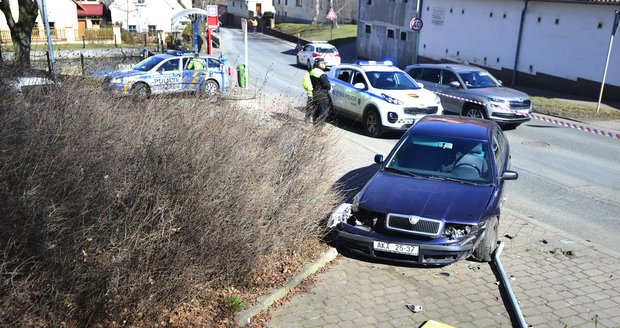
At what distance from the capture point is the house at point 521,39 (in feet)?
70.2

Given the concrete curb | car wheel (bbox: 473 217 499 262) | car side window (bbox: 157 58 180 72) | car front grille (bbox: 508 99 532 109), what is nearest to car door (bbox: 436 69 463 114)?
car front grille (bbox: 508 99 532 109)

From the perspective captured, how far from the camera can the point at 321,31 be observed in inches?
2189

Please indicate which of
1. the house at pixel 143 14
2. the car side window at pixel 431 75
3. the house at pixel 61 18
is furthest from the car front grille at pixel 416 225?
the house at pixel 143 14

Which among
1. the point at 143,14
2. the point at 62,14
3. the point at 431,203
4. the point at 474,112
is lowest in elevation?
the point at 474,112

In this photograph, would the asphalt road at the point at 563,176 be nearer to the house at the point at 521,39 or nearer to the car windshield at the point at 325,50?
the house at the point at 521,39

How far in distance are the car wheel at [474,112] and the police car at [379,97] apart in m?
1.78

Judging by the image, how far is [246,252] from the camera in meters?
5.44

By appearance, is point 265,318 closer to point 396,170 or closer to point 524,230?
point 396,170

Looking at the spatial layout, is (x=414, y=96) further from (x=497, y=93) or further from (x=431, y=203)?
(x=431, y=203)

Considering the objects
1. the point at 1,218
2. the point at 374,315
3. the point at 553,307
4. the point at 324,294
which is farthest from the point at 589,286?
the point at 1,218

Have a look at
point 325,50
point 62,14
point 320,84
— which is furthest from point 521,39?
point 62,14

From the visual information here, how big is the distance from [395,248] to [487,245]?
3.94 ft

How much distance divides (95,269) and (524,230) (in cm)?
606

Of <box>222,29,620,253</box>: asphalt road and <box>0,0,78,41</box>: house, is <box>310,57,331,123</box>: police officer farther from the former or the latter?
<box>0,0,78,41</box>: house
